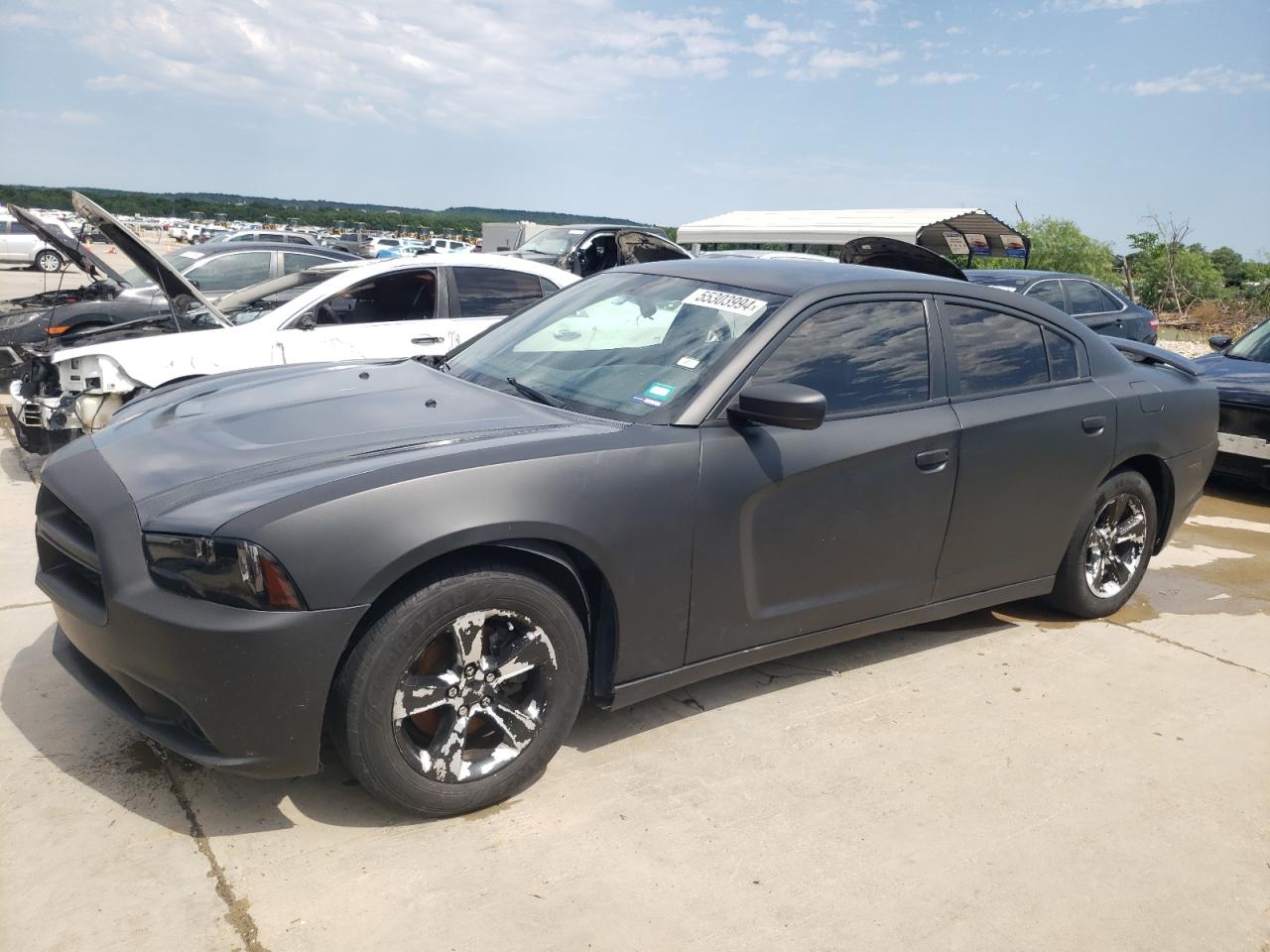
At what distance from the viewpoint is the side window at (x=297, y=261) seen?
11906 mm

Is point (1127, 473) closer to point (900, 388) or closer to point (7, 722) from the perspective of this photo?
point (900, 388)

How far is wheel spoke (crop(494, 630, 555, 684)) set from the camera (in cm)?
289

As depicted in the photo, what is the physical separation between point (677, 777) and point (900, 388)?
1.66 metres

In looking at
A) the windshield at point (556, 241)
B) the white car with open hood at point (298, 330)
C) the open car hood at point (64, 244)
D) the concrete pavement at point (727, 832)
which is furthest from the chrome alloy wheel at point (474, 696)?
the windshield at point (556, 241)

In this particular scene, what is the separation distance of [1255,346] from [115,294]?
10179mm

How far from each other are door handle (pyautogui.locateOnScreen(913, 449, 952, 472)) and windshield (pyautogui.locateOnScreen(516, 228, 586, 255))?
12.2 metres

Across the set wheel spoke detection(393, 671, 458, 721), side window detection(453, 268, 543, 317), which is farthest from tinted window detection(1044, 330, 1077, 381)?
side window detection(453, 268, 543, 317)

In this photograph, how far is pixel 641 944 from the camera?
2.46m

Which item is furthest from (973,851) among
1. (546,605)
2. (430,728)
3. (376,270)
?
(376,270)

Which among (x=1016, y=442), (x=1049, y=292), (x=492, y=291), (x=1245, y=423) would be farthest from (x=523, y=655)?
(x=1049, y=292)

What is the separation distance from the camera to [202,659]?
8.23 ft

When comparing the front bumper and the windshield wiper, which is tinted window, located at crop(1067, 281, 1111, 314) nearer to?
the windshield wiper

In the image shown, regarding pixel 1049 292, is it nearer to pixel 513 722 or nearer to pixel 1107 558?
pixel 1107 558

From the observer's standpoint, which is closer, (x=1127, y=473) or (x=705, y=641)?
(x=705, y=641)
